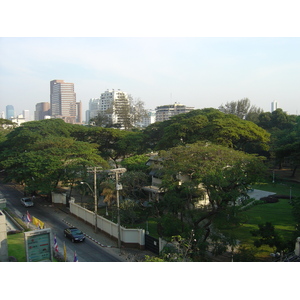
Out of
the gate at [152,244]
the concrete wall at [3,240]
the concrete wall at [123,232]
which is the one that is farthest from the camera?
the concrete wall at [123,232]

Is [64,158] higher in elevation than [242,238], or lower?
higher

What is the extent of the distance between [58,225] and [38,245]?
8.69m

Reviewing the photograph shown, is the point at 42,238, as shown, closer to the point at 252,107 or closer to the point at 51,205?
the point at 51,205

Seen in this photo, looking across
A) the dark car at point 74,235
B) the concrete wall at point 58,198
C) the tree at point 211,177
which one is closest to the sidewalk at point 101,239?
the concrete wall at point 58,198

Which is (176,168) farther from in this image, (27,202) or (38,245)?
(27,202)

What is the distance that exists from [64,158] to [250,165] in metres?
16.8

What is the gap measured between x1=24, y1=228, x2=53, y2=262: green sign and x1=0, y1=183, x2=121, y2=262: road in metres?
2.67

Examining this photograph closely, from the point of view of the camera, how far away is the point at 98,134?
42031mm

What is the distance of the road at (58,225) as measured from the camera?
667 inches

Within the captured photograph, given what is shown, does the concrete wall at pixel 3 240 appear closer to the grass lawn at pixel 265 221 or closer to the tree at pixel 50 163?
the tree at pixel 50 163

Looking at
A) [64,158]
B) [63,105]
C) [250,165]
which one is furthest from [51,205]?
[63,105]

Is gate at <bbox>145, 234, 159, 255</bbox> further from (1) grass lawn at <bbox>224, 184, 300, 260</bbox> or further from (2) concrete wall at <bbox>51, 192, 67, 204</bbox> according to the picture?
(2) concrete wall at <bbox>51, 192, 67, 204</bbox>

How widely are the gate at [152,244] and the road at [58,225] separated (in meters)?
1.98

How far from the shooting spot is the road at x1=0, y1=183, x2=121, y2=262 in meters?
16.9
